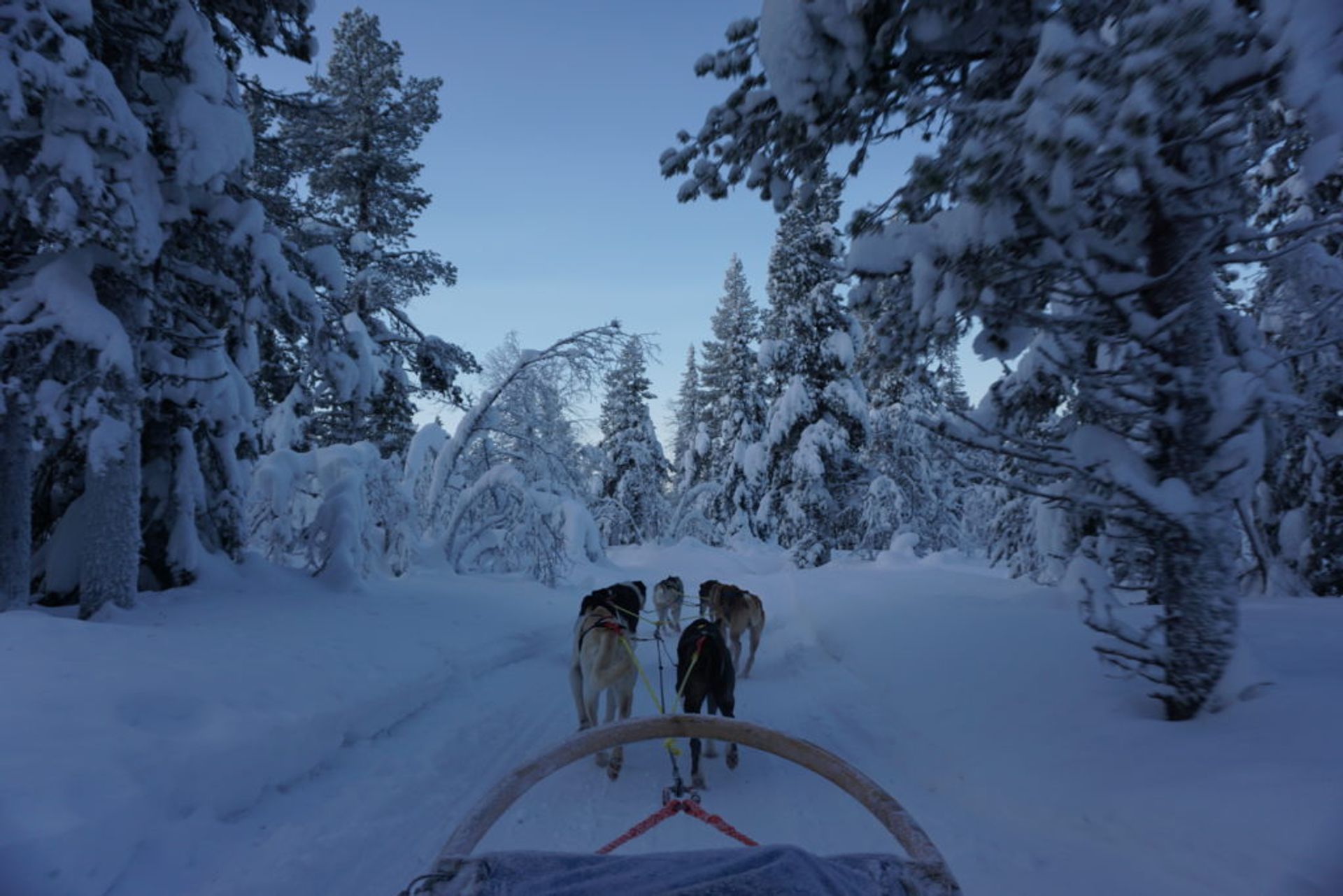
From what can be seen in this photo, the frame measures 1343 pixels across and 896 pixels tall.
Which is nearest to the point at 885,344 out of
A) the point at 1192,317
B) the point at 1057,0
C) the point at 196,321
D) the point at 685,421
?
the point at 1192,317

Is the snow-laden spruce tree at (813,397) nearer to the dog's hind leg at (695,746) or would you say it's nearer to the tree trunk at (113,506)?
the dog's hind leg at (695,746)

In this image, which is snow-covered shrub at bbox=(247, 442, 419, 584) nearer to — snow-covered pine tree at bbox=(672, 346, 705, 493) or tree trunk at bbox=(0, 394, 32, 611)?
tree trunk at bbox=(0, 394, 32, 611)

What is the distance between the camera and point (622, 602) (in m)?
8.52

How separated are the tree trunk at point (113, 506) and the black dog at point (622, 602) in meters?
4.68

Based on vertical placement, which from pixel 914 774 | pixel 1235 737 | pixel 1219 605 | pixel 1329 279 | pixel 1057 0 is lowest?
pixel 914 774

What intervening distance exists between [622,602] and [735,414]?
22.4 meters

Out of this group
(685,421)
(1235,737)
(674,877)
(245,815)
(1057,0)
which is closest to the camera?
(674,877)

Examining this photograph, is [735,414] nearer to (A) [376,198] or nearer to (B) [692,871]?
(A) [376,198]

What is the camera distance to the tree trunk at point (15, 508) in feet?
18.3

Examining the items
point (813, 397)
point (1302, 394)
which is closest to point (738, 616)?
point (1302, 394)

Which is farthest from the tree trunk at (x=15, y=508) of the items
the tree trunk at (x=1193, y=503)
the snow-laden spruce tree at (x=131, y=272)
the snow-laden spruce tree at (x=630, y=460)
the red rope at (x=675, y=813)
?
the snow-laden spruce tree at (x=630, y=460)

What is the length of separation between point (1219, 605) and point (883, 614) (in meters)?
5.85

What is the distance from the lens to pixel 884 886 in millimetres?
1578

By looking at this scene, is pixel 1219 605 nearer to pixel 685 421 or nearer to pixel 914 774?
pixel 914 774
